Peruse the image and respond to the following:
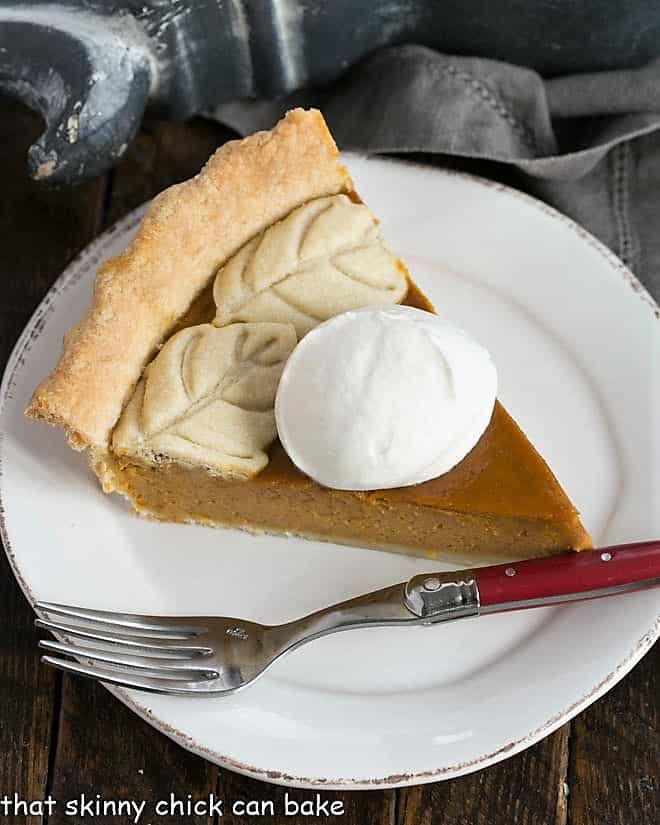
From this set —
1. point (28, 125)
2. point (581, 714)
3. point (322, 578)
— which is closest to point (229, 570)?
point (322, 578)

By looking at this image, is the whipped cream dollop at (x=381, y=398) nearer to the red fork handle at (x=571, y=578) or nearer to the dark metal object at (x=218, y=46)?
the red fork handle at (x=571, y=578)

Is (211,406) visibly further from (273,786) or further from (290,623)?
(273,786)

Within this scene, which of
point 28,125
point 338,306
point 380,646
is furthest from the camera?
point 28,125

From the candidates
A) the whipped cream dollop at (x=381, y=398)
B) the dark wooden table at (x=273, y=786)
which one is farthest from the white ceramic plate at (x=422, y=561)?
the whipped cream dollop at (x=381, y=398)

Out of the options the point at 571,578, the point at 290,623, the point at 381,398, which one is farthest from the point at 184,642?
the point at 571,578

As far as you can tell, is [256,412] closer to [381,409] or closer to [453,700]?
[381,409]
